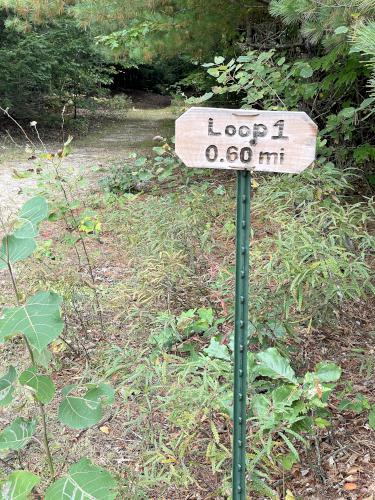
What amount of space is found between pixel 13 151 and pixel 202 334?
23.1 ft

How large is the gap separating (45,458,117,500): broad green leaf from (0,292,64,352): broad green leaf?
0.28 m

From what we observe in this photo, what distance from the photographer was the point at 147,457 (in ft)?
5.84

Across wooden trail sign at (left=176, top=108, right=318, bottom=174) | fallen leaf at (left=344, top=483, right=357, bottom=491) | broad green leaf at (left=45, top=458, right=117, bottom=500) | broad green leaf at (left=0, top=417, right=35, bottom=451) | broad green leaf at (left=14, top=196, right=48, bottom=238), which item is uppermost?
wooden trail sign at (left=176, top=108, right=318, bottom=174)

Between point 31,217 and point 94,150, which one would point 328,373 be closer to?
point 31,217

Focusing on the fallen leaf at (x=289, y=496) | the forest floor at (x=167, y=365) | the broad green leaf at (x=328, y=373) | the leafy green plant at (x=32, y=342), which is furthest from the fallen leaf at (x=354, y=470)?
the leafy green plant at (x=32, y=342)

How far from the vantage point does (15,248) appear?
4.03ft

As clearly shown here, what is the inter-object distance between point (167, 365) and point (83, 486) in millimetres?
838

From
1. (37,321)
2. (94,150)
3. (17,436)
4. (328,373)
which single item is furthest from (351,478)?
(94,150)

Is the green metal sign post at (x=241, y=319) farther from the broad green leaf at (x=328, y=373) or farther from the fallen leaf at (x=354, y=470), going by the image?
the fallen leaf at (x=354, y=470)

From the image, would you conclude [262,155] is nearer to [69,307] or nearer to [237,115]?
[237,115]

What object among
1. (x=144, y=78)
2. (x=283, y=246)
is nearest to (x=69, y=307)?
(x=283, y=246)

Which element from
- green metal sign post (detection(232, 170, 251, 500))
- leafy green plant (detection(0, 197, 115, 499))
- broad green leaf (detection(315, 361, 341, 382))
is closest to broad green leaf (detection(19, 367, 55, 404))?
leafy green plant (detection(0, 197, 115, 499))

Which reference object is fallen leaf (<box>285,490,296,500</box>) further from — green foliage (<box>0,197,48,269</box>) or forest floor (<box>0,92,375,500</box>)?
green foliage (<box>0,197,48,269</box>)

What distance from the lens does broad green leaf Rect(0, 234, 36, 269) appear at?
122cm
